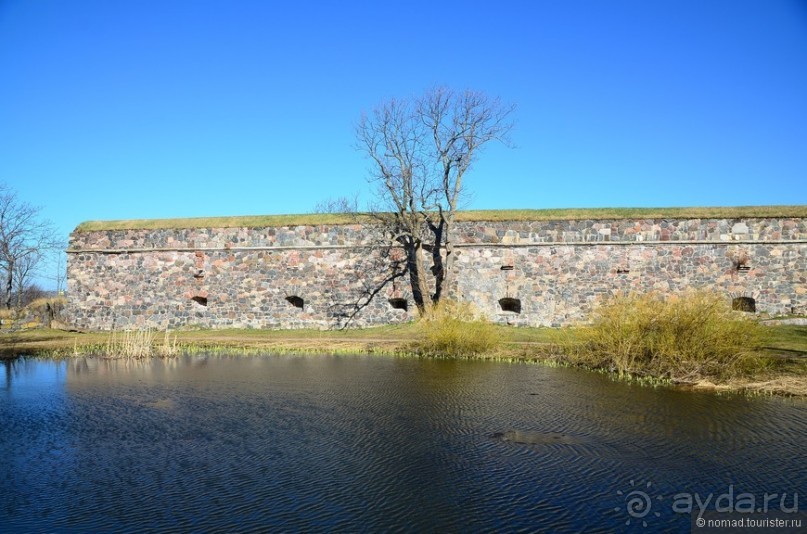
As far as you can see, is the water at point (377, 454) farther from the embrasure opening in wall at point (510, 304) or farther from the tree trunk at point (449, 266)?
the tree trunk at point (449, 266)

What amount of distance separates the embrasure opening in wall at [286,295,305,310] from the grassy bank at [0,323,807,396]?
45.4 inches

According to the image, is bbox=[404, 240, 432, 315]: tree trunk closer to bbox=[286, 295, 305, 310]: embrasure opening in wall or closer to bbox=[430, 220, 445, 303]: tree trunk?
bbox=[430, 220, 445, 303]: tree trunk

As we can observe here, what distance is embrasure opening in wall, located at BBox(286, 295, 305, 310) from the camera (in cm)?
1991

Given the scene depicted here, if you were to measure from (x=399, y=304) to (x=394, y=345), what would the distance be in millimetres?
4342

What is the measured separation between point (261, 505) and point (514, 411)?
4.15 metres

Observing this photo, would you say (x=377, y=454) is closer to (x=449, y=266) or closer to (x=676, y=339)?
(x=676, y=339)

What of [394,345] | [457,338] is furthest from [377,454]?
[394,345]

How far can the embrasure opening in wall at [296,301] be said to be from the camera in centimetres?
1991

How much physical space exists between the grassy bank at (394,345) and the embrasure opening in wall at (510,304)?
1053mm

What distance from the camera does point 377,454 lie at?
630 centimetres

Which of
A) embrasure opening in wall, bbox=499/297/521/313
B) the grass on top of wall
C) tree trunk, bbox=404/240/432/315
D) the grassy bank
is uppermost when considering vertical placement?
the grass on top of wall

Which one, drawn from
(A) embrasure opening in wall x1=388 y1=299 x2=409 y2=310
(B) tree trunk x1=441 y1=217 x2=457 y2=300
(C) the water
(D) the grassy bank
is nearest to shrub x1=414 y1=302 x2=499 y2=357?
(D) the grassy bank

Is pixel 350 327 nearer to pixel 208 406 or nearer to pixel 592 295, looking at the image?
pixel 592 295

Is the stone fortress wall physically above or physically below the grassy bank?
above
